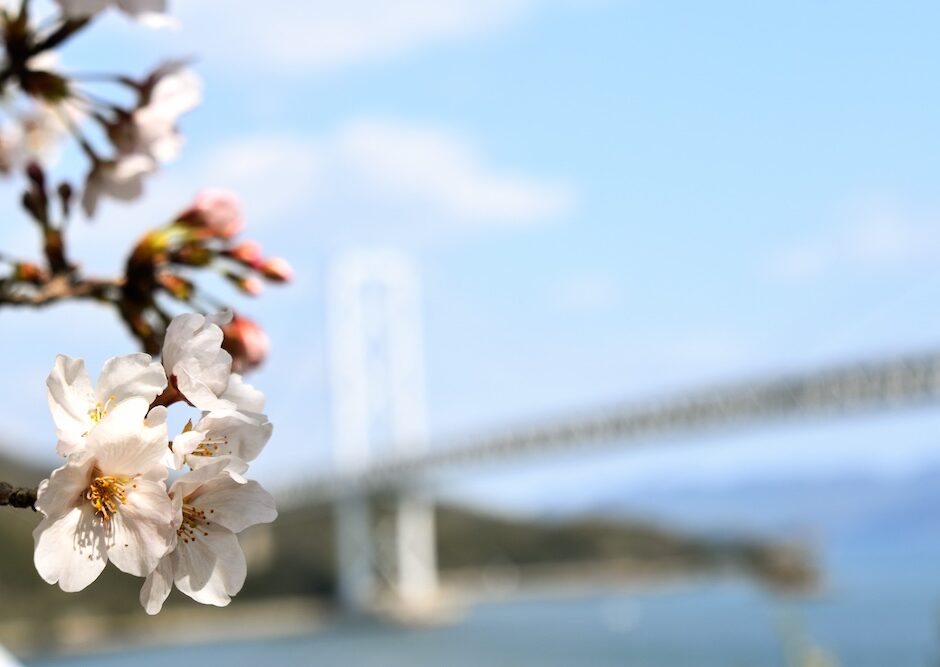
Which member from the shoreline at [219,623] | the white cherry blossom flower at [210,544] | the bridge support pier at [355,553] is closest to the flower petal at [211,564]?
the white cherry blossom flower at [210,544]

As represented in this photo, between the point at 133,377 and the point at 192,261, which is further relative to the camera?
the point at 192,261

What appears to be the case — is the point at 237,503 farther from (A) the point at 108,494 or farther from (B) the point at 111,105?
(B) the point at 111,105

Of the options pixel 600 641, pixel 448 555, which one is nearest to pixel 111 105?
pixel 600 641

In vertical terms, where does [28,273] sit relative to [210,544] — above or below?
above

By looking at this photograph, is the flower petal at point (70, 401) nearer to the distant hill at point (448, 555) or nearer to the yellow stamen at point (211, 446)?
the yellow stamen at point (211, 446)

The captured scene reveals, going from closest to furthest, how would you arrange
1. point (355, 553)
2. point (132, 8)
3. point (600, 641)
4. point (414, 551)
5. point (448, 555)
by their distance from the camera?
point (132, 8), point (355, 553), point (414, 551), point (600, 641), point (448, 555)

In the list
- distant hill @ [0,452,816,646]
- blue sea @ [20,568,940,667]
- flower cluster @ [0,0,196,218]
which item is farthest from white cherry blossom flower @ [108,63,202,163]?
distant hill @ [0,452,816,646]

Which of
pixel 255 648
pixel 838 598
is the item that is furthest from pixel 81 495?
pixel 838 598
